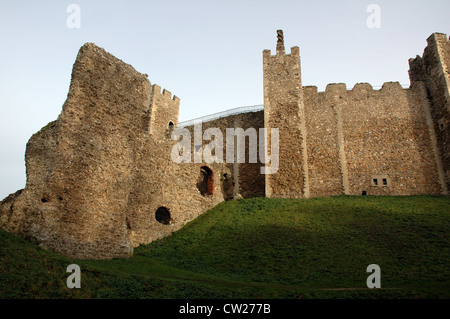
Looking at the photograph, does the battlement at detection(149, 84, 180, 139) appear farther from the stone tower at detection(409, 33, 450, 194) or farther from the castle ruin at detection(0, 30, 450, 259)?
the stone tower at detection(409, 33, 450, 194)

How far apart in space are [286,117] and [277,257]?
11.8 meters

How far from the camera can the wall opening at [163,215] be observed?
50.6ft

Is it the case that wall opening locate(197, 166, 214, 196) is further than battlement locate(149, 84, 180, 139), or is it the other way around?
battlement locate(149, 84, 180, 139)

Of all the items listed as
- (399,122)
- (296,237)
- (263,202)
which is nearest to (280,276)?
(296,237)

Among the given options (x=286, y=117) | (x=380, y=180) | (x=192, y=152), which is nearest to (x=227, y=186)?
(x=192, y=152)

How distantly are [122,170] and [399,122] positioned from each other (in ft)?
58.2

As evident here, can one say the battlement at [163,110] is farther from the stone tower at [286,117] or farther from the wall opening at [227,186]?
the stone tower at [286,117]

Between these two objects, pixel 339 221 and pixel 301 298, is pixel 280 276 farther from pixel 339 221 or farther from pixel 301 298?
pixel 339 221

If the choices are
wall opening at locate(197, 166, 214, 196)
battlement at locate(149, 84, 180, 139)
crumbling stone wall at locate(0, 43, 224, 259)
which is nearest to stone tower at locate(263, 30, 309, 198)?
wall opening at locate(197, 166, 214, 196)

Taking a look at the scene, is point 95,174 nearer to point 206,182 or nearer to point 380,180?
point 206,182

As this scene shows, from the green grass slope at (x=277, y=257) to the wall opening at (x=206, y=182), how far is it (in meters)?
1.52

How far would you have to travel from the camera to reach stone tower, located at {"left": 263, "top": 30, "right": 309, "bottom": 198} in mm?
19562

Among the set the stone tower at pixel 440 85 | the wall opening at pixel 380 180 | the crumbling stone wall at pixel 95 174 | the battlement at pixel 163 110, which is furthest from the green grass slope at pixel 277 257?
the battlement at pixel 163 110

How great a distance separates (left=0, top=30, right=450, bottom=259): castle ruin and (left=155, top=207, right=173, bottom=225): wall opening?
0.20 ft
